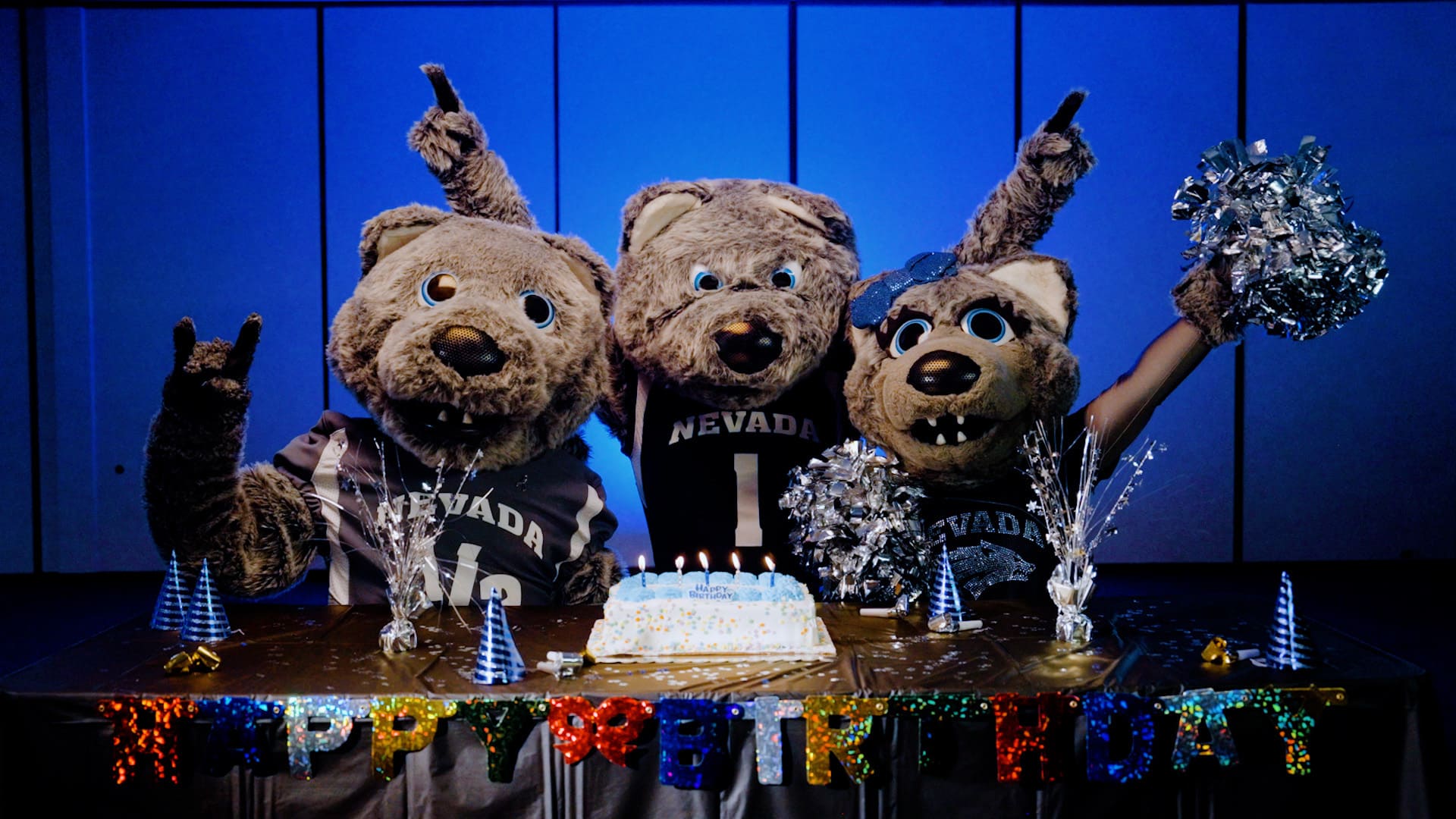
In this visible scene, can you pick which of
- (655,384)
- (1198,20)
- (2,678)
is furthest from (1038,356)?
(1198,20)

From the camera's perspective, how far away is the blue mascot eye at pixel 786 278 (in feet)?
8.70

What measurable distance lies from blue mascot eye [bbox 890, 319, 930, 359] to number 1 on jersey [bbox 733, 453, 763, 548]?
481 mm

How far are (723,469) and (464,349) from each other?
2.51ft

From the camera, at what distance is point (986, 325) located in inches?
103

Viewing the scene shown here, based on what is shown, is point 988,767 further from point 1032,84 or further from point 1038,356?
point 1032,84

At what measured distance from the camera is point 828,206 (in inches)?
110

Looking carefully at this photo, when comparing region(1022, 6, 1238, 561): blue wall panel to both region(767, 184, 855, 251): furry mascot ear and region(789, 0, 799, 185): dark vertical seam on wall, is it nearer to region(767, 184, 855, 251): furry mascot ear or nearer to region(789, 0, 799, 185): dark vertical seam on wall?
region(789, 0, 799, 185): dark vertical seam on wall

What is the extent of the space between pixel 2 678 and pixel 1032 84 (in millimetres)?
5138

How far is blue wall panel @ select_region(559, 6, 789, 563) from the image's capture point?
17.0ft

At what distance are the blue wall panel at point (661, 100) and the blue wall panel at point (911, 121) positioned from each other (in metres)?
0.27

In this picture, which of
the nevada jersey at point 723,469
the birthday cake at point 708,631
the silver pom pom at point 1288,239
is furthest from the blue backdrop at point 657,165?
the birthday cake at point 708,631

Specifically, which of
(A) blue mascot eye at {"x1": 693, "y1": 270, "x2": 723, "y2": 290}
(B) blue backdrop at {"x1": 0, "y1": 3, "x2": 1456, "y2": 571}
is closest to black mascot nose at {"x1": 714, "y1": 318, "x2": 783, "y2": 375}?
(A) blue mascot eye at {"x1": 693, "y1": 270, "x2": 723, "y2": 290}

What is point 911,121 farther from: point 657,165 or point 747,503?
point 747,503

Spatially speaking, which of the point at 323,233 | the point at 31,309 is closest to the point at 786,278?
the point at 323,233
